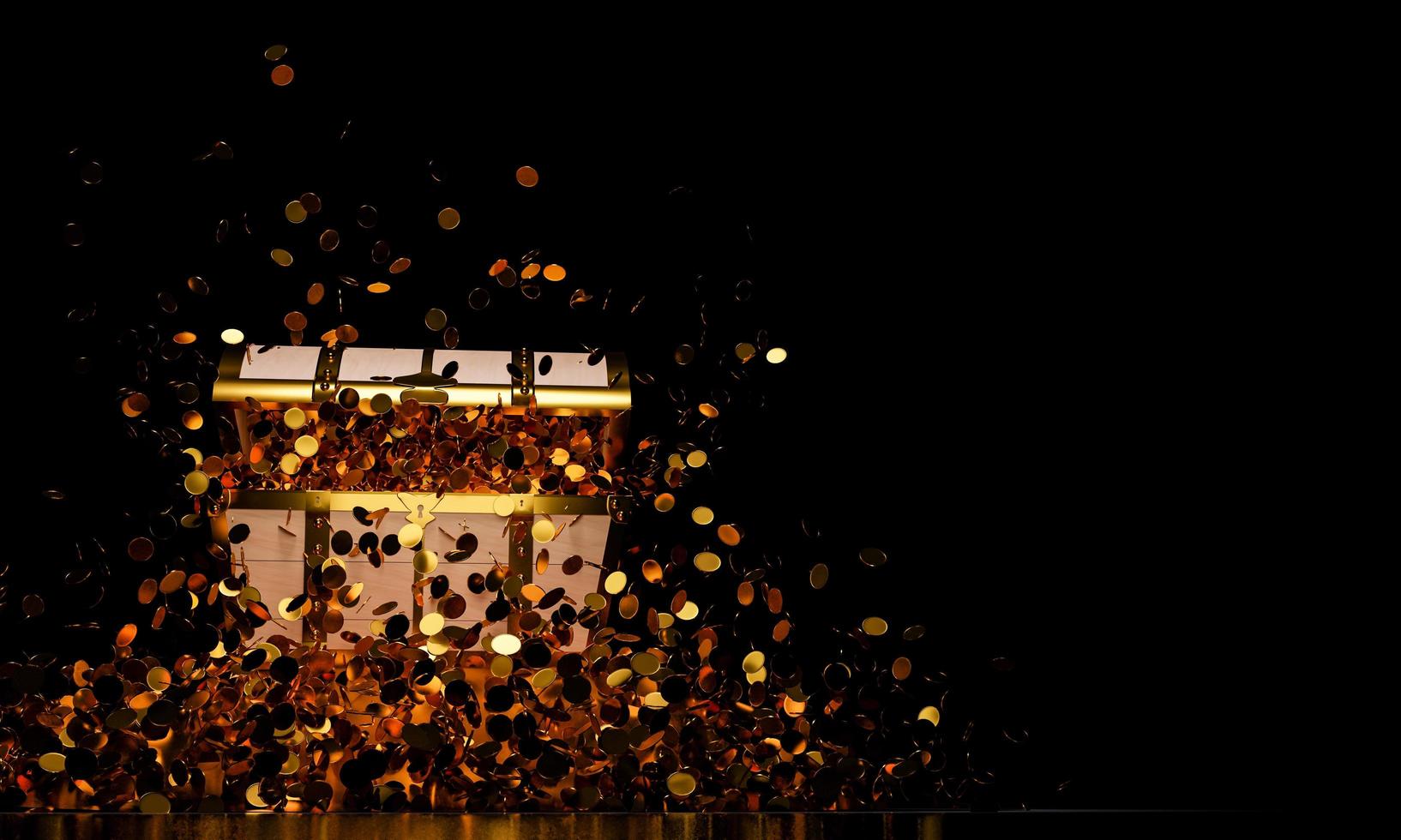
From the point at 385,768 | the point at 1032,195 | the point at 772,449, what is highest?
the point at 1032,195

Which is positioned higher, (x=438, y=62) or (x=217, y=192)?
(x=438, y=62)

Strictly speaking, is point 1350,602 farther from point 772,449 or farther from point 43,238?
point 43,238

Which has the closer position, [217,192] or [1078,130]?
[217,192]

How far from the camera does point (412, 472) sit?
4.99 ft

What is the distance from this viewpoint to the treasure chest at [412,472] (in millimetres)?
1501

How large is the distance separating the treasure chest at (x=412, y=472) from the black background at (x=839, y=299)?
78 centimetres

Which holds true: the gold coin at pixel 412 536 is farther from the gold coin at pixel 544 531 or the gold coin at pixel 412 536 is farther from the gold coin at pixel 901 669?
the gold coin at pixel 901 669

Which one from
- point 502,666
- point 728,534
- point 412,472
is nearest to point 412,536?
point 412,472

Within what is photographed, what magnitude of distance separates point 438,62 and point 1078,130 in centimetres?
135

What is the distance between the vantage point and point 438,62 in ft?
7.41

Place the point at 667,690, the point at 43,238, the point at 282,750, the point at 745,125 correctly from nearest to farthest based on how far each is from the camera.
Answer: the point at 282,750, the point at 667,690, the point at 43,238, the point at 745,125

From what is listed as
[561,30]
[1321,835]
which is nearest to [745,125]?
[561,30]

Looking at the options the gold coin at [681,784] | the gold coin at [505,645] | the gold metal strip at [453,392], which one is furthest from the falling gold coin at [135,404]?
the gold coin at [681,784]

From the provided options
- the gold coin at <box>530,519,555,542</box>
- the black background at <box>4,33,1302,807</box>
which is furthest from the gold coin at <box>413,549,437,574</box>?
the black background at <box>4,33,1302,807</box>
